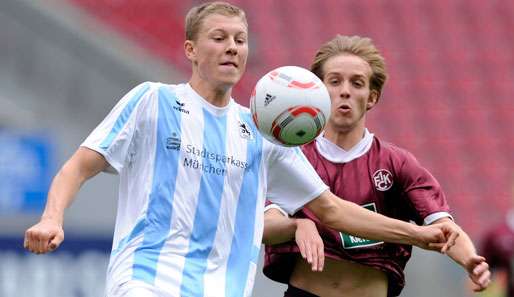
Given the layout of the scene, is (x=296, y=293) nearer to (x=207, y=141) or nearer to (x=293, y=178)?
(x=293, y=178)

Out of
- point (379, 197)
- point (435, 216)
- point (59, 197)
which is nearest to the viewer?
point (59, 197)

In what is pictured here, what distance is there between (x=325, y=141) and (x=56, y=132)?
5.36 m

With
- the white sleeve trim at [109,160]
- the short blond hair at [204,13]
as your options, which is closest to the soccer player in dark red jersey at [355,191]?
the short blond hair at [204,13]

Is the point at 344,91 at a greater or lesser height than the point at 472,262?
greater

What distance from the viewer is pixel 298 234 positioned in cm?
557

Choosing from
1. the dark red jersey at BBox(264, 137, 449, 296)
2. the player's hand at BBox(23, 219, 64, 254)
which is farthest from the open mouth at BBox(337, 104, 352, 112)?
the player's hand at BBox(23, 219, 64, 254)

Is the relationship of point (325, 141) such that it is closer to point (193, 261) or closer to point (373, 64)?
point (373, 64)

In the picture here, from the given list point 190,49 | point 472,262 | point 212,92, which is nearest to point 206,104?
point 212,92

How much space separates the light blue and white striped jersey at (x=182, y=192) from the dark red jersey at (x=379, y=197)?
0.60 metres

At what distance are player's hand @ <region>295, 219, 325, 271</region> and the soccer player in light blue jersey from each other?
11 centimetres

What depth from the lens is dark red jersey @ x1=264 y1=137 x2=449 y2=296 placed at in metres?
5.95

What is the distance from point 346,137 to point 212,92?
955 millimetres

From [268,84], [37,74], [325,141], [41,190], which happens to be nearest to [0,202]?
[41,190]

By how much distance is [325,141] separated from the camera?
6.17 meters
